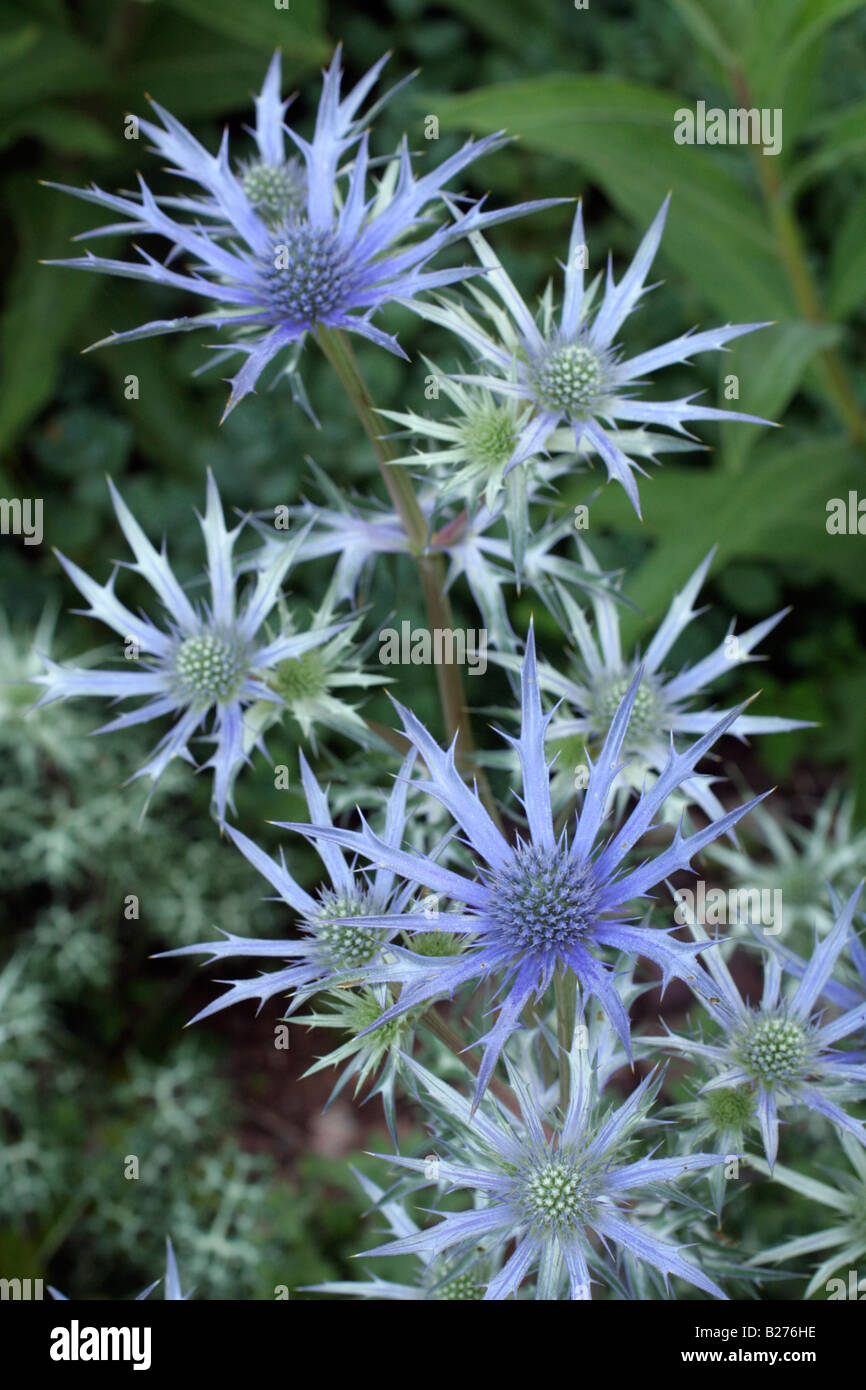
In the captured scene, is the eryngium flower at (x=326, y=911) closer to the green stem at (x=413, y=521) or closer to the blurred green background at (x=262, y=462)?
the green stem at (x=413, y=521)

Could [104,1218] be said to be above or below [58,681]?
below

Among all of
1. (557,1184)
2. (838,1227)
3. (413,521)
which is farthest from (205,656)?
(838,1227)

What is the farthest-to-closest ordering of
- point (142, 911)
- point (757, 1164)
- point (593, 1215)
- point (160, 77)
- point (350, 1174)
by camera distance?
point (160, 77), point (142, 911), point (350, 1174), point (757, 1164), point (593, 1215)

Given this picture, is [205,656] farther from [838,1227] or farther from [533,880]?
[838,1227]

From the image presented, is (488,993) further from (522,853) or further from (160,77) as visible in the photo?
(160,77)

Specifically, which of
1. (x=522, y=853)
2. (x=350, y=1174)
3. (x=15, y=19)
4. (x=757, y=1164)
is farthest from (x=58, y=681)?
(x=15, y=19)

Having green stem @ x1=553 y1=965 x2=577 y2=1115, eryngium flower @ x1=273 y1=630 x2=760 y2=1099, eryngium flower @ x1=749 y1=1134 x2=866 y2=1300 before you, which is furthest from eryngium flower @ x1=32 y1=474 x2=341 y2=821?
eryngium flower @ x1=749 y1=1134 x2=866 y2=1300

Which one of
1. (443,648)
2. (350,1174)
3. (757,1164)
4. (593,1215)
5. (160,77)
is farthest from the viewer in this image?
(160,77)
